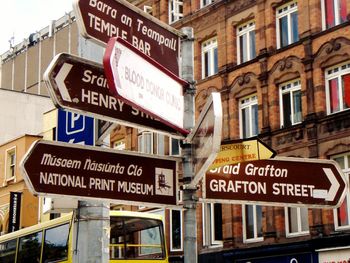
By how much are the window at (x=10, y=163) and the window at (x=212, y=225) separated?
17.5m

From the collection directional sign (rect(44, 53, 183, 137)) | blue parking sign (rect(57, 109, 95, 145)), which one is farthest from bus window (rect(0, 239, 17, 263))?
directional sign (rect(44, 53, 183, 137))

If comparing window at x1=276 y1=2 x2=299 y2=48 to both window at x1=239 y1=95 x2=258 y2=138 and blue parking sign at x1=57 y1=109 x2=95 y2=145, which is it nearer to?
window at x1=239 y1=95 x2=258 y2=138

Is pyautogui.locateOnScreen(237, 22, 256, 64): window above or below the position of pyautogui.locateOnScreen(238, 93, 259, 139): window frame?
above

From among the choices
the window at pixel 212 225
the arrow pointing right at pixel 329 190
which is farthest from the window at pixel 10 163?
the arrow pointing right at pixel 329 190

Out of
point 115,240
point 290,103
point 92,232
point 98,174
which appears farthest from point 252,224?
point 98,174

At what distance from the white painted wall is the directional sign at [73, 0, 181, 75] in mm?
44788

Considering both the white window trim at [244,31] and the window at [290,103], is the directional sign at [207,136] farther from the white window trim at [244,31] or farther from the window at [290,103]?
the white window trim at [244,31]

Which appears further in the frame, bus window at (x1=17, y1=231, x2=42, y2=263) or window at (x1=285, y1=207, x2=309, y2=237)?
window at (x1=285, y1=207, x2=309, y2=237)

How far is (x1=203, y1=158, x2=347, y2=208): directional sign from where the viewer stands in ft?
19.2

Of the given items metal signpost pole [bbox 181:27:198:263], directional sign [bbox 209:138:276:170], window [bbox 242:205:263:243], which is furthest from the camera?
window [bbox 242:205:263:243]

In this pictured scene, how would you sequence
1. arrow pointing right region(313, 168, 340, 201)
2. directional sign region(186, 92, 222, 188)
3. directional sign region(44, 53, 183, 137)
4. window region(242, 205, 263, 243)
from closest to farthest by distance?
1. directional sign region(186, 92, 222, 188)
2. directional sign region(44, 53, 183, 137)
3. arrow pointing right region(313, 168, 340, 201)
4. window region(242, 205, 263, 243)

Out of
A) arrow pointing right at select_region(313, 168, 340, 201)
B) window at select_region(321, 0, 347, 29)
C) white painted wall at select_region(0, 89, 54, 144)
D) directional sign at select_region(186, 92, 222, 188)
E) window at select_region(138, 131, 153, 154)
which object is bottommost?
arrow pointing right at select_region(313, 168, 340, 201)

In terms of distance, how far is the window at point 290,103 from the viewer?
27266mm

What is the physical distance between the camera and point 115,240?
768 inches
